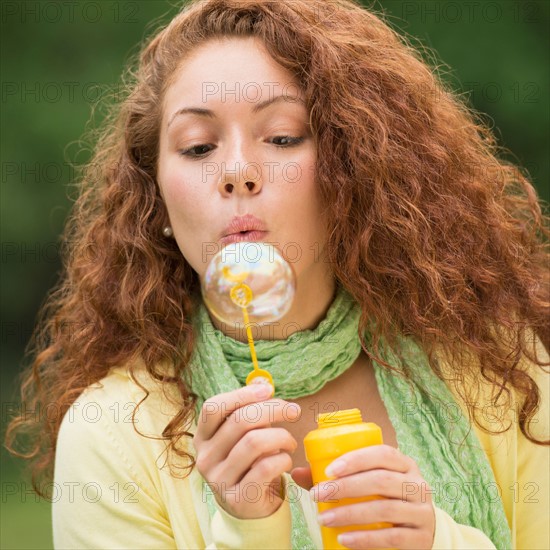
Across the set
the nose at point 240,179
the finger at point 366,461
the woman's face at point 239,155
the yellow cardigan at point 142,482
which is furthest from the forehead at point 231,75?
the finger at point 366,461

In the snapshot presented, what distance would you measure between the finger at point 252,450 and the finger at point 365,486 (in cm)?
8

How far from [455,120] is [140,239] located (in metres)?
0.65

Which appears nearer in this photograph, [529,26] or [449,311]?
[449,311]

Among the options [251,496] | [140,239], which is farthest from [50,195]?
[251,496]

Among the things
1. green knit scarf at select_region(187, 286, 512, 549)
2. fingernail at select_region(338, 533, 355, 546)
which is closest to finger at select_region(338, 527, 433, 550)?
fingernail at select_region(338, 533, 355, 546)

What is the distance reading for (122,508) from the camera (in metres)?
1.71

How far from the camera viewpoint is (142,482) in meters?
1.75

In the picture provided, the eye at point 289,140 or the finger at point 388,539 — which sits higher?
the eye at point 289,140

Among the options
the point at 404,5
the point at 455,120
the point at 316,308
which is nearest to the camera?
the point at 316,308

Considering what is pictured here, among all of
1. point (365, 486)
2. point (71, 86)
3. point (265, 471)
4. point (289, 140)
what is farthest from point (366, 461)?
point (71, 86)

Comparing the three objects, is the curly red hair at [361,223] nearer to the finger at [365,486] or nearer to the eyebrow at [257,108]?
the eyebrow at [257,108]

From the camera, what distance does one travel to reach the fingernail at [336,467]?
1.29m

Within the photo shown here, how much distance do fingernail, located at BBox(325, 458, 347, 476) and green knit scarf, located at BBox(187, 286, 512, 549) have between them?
0.46 m

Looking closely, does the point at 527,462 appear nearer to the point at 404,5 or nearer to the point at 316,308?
the point at 316,308
